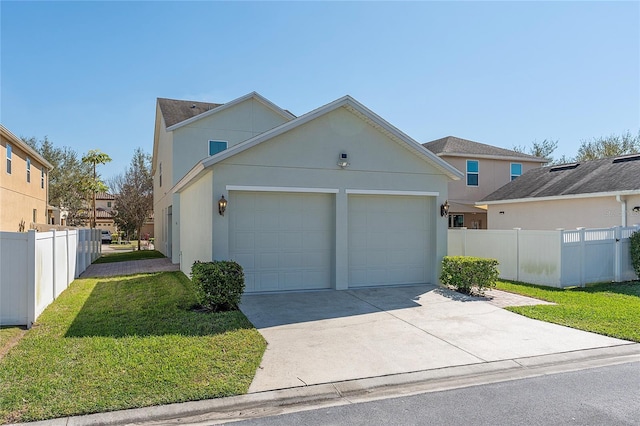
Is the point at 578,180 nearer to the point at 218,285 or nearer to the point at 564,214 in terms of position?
the point at 564,214

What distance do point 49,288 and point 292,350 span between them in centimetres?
614

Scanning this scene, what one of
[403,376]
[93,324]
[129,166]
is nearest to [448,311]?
[403,376]

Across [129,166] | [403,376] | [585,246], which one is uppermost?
[129,166]

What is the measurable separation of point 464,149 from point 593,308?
15033 millimetres

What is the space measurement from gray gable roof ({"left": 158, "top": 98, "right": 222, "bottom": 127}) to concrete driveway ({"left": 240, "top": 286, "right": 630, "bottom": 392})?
13.4 meters

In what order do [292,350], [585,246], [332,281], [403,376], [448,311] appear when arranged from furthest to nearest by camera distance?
1. [585,246]
2. [332,281]
3. [448,311]
4. [292,350]
5. [403,376]

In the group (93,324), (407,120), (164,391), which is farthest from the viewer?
(407,120)

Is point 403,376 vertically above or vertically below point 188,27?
below

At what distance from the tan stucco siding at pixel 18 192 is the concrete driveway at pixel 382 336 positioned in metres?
16.0

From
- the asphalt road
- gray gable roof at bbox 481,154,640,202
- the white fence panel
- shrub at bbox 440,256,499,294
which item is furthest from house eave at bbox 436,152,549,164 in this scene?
the white fence panel

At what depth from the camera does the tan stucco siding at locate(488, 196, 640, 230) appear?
15.4 m

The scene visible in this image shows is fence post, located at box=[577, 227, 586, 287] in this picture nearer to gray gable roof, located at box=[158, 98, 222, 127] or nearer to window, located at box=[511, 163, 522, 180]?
window, located at box=[511, 163, 522, 180]

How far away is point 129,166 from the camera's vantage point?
36.5 metres

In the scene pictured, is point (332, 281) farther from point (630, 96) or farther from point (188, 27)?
point (630, 96)
